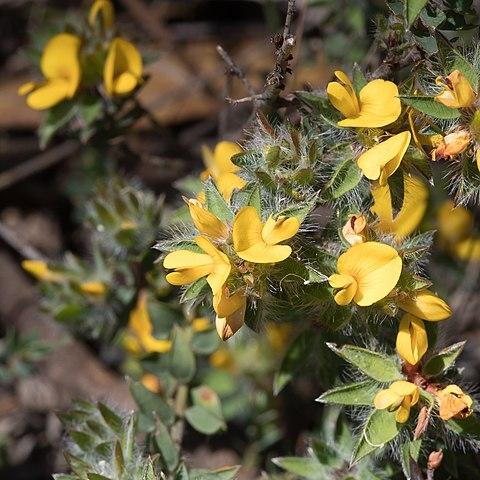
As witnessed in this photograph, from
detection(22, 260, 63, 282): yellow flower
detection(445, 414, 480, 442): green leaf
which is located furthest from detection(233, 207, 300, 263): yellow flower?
detection(22, 260, 63, 282): yellow flower

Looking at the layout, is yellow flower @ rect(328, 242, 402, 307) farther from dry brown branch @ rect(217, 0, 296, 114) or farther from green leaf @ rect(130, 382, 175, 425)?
green leaf @ rect(130, 382, 175, 425)

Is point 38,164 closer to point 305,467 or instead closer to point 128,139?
point 128,139

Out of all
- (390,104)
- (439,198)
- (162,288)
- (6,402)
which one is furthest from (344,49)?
(6,402)

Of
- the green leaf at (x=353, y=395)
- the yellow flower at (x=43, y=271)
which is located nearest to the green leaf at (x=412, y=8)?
the green leaf at (x=353, y=395)

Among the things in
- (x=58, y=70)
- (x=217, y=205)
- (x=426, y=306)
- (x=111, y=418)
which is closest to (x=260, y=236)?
(x=217, y=205)

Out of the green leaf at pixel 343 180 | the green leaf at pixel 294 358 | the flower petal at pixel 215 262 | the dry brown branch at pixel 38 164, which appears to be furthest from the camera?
the dry brown branch at pixel 38 164

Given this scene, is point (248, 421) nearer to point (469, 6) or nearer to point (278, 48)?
point (278, 48)

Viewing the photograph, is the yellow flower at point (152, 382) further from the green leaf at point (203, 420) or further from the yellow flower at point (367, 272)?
the yellow flower at point (367, 272)
